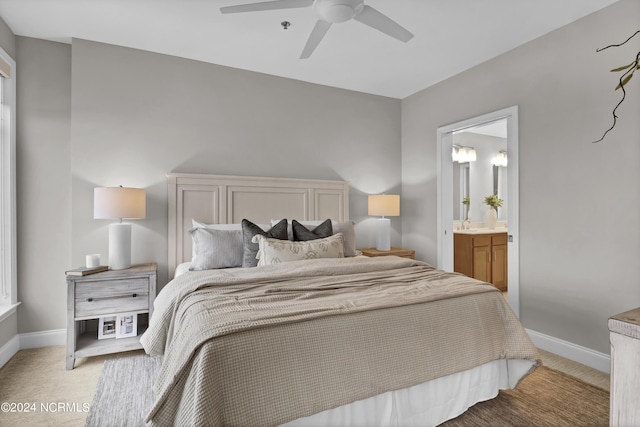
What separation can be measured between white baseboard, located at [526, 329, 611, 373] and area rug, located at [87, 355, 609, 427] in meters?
0.32

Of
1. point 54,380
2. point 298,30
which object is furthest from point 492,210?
point 54,380

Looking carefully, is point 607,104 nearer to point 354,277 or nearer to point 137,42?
point 354,277

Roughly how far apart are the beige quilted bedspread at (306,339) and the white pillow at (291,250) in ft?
1.10

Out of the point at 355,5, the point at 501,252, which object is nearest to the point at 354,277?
the point at 355,5

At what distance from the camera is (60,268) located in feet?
9.83

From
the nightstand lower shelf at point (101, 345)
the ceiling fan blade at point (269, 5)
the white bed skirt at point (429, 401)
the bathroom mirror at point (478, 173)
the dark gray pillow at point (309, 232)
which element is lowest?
the nightstand lower shelf at point (101, 345)

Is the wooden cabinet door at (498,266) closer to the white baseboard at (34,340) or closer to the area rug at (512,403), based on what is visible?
the area rug at (512,403)

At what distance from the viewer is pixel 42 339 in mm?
2924

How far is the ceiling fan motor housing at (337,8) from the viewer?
2.02 m

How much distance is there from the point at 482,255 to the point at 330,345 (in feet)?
12.3

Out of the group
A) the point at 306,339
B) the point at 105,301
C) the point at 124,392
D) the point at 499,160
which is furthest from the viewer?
the point at 499,160

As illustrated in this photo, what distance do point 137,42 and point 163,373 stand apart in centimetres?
290

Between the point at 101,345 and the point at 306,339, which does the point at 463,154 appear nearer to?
the point at 306,339

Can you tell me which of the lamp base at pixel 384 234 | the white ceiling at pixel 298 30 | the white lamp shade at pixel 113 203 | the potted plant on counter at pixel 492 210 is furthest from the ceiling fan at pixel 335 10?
the potted plant on counter at pixel 492 210
